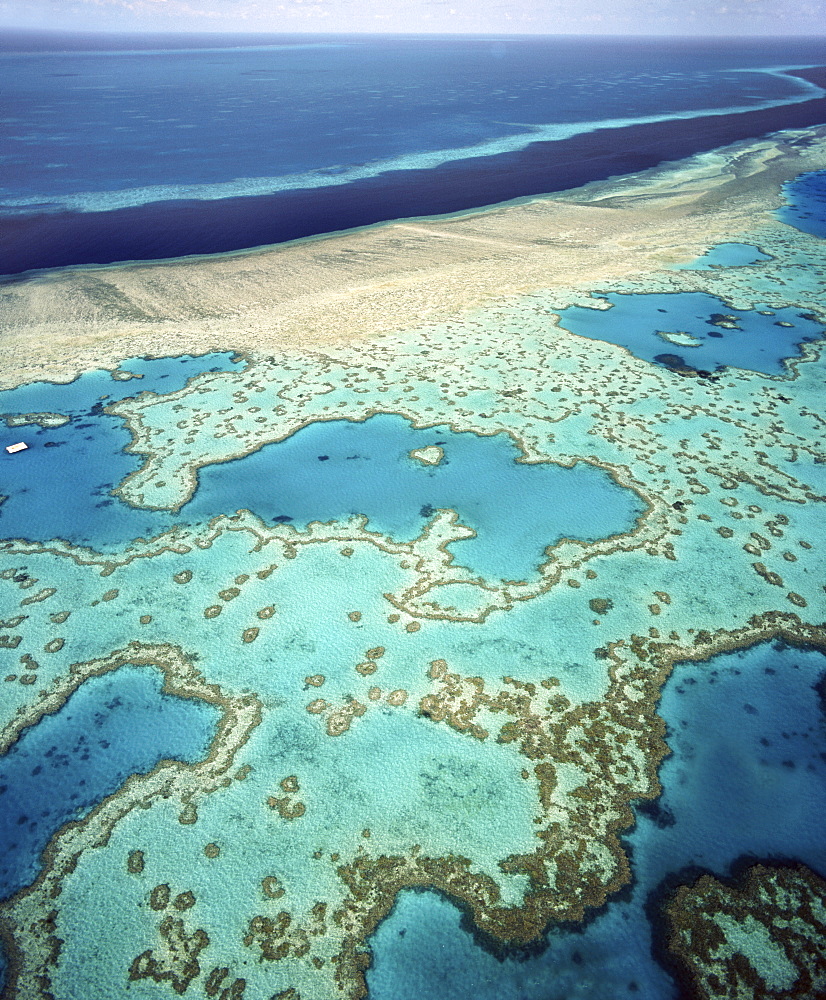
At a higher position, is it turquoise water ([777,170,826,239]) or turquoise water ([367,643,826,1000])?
turquoise water ([777,170,826,239])

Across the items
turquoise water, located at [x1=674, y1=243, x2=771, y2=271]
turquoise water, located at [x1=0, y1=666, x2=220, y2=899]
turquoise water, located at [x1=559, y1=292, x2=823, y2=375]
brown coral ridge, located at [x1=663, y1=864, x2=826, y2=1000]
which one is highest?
turquoise water, located at [x1=674, y1=243, x2=771, y2=271]

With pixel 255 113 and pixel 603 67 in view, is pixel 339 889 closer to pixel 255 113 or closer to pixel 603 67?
pixel 255 113

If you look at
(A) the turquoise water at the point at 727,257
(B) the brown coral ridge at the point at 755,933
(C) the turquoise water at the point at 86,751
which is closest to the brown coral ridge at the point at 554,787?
(B) the brown coral ridge at the point at 755,933

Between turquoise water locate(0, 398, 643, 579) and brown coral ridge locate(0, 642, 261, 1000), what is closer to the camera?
brown coral ridge locate(0, 642, 261, 1000)

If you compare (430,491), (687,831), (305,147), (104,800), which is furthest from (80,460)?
(305,147)

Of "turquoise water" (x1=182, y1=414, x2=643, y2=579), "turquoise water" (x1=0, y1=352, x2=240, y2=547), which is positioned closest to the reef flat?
"turquoise water" (x1=182, y1=414, x2=643, y2=579)

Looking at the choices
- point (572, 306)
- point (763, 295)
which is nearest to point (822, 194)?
point (763, 295)

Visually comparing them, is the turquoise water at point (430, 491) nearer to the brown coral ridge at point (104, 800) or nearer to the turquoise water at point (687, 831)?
the turquoise water at point (687, 831)

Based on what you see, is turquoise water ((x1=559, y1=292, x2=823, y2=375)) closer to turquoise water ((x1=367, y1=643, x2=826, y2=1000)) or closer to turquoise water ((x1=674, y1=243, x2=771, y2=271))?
turquoise water ((x1=674, y1=243, x2=771, y2=271))
